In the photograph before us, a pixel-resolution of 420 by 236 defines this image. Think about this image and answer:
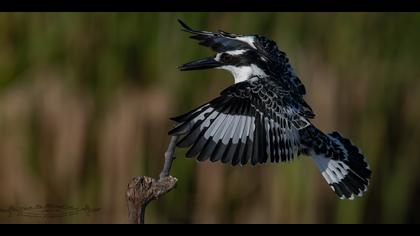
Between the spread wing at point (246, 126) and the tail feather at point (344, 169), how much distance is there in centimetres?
34

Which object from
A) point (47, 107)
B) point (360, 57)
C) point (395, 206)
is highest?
point (360, 57)

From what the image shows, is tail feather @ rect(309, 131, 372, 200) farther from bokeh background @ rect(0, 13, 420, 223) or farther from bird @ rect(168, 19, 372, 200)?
bokeh background @ rect(0, 13, 420, 223)

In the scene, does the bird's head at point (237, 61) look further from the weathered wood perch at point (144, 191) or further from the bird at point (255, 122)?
the weathered wood perch at point (144, 191)

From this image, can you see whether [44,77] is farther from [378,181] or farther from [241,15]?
[378,181]

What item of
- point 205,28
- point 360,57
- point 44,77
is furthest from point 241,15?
point 44,77

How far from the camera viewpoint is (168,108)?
3.90 metres

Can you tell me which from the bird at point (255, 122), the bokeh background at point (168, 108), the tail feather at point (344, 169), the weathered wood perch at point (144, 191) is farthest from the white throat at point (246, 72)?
the bokeh background at point (168, 108)

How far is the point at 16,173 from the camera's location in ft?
12.8

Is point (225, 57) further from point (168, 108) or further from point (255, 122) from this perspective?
point (168, 108)

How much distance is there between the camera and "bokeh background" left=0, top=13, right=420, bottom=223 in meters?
3.88

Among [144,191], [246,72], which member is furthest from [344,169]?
[144,191]

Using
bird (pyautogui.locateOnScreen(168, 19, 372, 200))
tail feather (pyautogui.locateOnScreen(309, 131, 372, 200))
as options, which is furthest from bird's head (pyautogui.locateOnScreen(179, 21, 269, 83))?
tail feather (pyautogui.locateOnScreen(309, 131, 372, 200))

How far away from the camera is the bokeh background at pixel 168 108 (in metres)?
3.88

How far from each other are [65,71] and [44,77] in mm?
90
